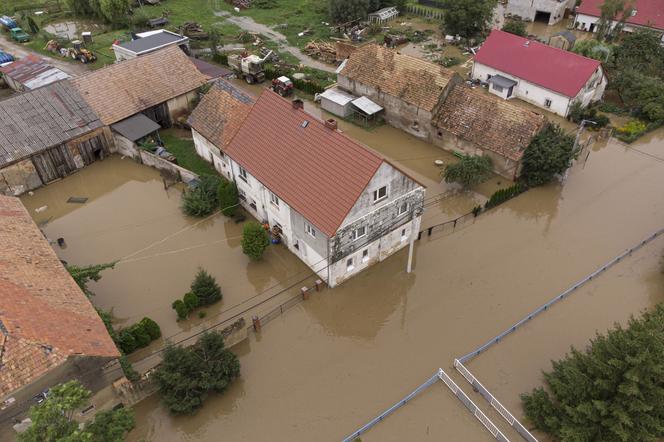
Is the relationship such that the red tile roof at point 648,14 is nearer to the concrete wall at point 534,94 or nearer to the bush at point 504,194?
the concrete wall at point 534,94

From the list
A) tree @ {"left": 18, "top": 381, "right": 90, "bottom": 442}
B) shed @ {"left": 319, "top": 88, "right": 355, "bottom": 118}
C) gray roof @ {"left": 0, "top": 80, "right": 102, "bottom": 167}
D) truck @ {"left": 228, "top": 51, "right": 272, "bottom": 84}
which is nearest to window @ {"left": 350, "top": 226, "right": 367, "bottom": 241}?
tree @ {"left": 18, "top": 381, "right": 90, "bottom": 442}

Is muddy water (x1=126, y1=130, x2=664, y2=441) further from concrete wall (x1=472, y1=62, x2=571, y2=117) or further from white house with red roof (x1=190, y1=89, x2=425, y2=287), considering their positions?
concrete wall (x1=472, y1=62, x2=571, y2=117)

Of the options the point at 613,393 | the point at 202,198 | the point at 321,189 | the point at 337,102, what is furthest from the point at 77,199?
the point at 613,393

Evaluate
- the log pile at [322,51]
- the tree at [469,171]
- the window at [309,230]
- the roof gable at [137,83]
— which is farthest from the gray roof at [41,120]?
the tree at [469,171]

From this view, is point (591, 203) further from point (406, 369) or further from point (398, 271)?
point (406, 369)

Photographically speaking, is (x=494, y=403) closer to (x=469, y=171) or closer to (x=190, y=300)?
(x=190, y=300)

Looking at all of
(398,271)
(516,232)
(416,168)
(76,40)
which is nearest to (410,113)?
(416,168)
